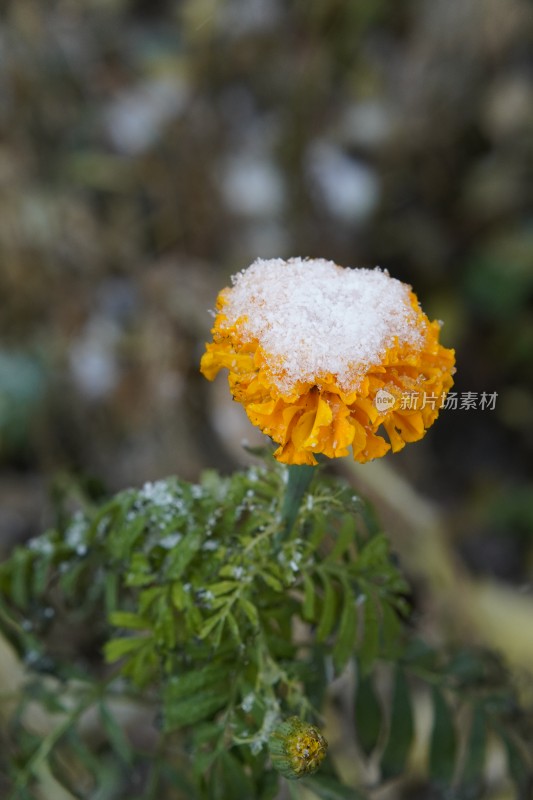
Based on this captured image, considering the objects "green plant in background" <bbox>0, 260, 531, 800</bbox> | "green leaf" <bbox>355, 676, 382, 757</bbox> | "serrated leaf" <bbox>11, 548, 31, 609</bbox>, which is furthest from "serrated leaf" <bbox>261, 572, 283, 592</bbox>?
"serrated leaf" <bbox>11, 548, 31, 609</bbox>

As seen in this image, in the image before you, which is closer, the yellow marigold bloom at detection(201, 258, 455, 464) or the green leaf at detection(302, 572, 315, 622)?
the yellow marigold bloom at detection(201, 258, 455, 464)

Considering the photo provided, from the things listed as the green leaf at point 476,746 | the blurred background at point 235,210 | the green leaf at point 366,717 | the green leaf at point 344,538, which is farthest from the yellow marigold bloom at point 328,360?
the blurred background at point 235,210

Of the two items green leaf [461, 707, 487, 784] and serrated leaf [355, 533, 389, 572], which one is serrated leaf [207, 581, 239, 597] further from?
green leaf [461, 707, 487, 784]

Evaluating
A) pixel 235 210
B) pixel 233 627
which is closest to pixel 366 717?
pixel 233 627

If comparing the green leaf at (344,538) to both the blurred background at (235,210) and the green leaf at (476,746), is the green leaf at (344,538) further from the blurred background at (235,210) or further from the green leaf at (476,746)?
the blurred background at (235,210)

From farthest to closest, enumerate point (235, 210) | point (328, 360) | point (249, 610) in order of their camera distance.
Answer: point (235, 210) → point (249, 610) → point (328, 360)

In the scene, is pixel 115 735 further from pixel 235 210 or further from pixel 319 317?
pixel 235 210
